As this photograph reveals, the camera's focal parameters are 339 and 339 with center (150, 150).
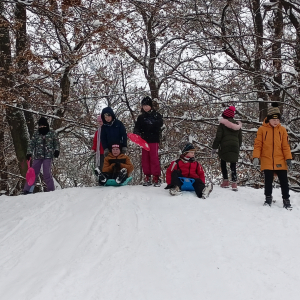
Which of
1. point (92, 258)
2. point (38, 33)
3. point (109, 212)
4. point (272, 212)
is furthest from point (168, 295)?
point (38, 33)

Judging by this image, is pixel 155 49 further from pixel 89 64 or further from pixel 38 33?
pixel 38 33

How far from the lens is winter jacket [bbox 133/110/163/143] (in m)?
7.55

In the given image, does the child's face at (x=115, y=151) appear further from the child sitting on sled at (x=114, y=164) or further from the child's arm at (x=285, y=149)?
the child's arm at (x=285, y=149)

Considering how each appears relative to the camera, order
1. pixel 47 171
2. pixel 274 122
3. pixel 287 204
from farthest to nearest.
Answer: pixel 47 171
pixel 274 122
pixel 287 204

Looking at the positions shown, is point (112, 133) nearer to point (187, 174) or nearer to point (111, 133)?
point (111, 133)

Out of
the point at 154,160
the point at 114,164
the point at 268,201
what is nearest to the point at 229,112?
the point at 154,160

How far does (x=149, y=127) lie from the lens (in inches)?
298

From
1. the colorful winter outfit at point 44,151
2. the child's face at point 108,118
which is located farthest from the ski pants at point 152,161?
the colorful winter outfit at point 44,151

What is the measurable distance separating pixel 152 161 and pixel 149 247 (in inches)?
123

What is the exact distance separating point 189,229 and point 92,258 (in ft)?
5.04

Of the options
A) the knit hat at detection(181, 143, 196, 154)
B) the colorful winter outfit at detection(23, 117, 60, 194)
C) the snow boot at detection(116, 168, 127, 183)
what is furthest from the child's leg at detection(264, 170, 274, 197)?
the colorful winter outfit at detection(23, 117, 60, 194)

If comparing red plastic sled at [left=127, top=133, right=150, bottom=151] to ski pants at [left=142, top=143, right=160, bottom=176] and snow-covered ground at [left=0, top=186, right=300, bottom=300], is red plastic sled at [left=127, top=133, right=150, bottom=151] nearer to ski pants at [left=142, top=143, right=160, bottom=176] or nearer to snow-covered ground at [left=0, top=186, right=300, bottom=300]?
ski pants at [left=142, top=143, right=160, bottom=176]

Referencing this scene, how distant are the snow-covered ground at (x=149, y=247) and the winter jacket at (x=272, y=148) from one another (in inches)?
30.7

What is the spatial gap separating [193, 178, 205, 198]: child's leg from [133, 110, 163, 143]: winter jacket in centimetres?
Answer: 146
